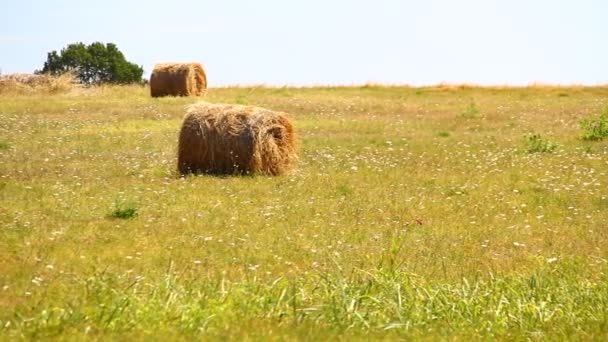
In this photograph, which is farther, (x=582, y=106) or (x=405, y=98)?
(x=405, y=98)

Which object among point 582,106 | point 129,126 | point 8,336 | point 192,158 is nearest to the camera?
point 8,336

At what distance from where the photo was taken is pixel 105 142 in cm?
2452

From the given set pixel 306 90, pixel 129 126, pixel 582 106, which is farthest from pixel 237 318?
pixel 306 90

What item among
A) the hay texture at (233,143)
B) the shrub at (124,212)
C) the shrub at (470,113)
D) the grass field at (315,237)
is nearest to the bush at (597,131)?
the grass field at (315,237)

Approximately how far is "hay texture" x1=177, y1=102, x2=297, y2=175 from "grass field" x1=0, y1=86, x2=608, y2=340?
0.64 metres

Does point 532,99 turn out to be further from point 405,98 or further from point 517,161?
point 517,161

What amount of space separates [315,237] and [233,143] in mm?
6817

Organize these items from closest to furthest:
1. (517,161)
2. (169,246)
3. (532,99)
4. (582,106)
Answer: (169,246) → (517,161) → (582,106) → (532,99)

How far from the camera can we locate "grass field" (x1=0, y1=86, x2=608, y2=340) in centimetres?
732

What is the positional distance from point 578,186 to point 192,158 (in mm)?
7530

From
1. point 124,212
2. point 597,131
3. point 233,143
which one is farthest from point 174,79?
point 124,212

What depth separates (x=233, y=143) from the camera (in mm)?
18781

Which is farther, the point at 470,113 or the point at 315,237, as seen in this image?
the point at 470,113

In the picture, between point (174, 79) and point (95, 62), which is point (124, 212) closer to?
point (174, 79)
